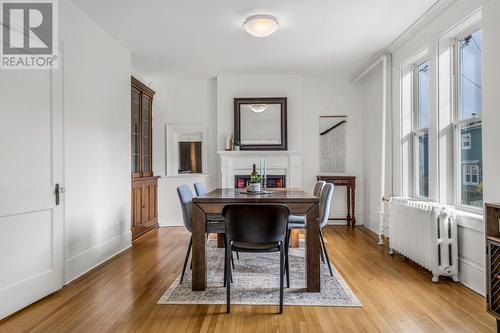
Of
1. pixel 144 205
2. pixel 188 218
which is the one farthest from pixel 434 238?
pixel 144 205

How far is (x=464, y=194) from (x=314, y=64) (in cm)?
311

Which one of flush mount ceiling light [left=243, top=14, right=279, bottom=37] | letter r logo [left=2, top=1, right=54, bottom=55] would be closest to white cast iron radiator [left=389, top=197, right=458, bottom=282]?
flush mount ceiling light [left=243, top=14, right=279, bottom=37]

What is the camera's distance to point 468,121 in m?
3.00

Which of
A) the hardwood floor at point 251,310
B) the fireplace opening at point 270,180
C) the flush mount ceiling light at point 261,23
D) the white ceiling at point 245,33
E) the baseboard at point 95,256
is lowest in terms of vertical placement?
the hardwood floor at point 251,310

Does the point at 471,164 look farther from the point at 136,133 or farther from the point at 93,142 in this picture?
the point at 136,133

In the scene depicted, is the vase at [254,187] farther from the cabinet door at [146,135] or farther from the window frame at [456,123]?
the cabinet door at [146,135]

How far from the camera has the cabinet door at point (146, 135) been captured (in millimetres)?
5445

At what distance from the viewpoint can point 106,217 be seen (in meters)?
3.85

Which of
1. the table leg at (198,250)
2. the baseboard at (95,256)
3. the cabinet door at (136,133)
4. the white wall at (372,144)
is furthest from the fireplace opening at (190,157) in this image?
the table leg at (198,250)

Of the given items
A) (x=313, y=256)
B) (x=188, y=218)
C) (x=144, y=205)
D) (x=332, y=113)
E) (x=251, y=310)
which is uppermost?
(x=332, y=113)

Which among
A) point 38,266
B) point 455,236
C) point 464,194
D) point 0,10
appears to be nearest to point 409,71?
point 464,194

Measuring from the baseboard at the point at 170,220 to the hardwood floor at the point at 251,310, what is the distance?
2.58 meters

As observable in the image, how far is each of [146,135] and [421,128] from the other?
4.40 metres

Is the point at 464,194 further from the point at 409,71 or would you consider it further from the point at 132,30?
the point at 132,30
